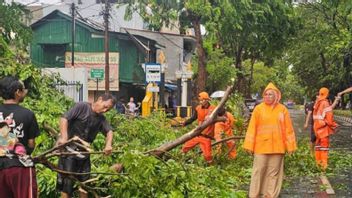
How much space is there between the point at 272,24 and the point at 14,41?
12.1 metres

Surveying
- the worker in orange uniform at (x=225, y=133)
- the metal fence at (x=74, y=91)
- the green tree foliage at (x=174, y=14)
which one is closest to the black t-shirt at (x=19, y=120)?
the worker in orange uniform at (x=225, y=133)

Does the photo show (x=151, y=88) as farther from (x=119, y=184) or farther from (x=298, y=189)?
(x=119, y=184)

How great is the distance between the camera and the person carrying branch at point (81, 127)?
678cm

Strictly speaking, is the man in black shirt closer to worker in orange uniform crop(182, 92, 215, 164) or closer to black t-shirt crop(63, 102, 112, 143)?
black t-shirt crop(63, 102, 112, 143)

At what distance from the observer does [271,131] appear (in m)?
8.43

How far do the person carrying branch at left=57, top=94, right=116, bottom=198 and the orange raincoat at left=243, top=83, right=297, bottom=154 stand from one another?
2.51 m

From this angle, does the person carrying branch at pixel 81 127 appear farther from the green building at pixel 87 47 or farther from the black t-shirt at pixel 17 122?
the green building at pixel 87 47

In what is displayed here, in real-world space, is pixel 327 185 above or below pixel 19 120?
below

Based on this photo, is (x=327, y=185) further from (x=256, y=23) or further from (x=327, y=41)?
(x=327, y=41)

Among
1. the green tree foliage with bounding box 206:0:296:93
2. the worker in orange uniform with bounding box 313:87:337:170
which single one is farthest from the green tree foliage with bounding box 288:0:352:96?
the worker in orange uniform with bounding box 313:87:337:170

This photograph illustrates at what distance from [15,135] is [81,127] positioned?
166cm

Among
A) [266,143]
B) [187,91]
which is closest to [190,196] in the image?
[266,143]

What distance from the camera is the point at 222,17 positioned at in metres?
22.2

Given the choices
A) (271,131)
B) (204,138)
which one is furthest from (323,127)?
(271,131)
